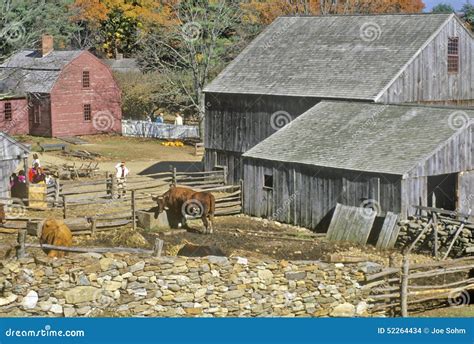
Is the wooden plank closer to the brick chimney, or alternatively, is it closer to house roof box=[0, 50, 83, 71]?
house roof box=[0, 50, 83, 71]

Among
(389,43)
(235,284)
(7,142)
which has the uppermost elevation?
(389,43)

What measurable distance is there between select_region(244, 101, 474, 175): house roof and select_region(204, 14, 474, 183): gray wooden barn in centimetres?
128

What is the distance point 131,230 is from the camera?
31422 millimetres

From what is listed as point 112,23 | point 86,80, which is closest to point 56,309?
point 86,80

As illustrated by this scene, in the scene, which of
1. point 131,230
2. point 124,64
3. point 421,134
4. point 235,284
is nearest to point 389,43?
point 421,134

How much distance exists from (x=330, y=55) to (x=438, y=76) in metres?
4.67

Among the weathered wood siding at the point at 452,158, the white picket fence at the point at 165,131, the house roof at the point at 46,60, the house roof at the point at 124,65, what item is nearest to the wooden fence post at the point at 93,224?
the weathered wood siding at the point at 452,158

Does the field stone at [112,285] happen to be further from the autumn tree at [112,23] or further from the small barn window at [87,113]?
the autumn tree at [112,23]

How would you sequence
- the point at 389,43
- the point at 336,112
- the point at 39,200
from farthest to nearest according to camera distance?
the point at 389,43
the point at 336,112
the point at 39,200

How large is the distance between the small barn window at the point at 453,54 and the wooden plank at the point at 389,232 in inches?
478

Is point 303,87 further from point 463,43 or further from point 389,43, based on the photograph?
point 463,43

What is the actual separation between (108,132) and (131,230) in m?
34.1

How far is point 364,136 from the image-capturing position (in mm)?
33719

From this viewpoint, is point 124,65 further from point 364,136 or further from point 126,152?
point 364,136
